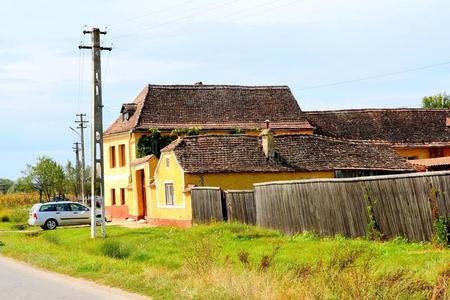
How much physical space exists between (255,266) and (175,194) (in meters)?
21.2

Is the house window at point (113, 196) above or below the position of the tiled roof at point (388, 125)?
below

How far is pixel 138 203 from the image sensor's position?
147 ft

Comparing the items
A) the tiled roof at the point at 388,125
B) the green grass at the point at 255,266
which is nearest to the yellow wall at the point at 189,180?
the green grass at the point at 255,266

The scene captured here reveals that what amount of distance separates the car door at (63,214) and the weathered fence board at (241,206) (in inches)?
564

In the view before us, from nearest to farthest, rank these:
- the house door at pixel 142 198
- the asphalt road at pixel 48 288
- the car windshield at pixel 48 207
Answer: the asphalt road at pixel 48 288 < the car windshield at pixel 48 207 < the house door at pixel 142 198

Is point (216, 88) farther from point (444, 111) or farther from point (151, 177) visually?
point (444, 111)

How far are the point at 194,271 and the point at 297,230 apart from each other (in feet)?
41.9

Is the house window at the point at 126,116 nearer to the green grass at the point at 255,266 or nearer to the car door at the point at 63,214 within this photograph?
the car door at the point at 63,214

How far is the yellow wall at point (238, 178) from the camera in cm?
3475

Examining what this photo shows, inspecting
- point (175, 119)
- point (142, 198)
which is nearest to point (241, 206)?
point (142, 198)

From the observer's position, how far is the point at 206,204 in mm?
32156

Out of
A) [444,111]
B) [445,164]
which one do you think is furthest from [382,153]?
[444,111]

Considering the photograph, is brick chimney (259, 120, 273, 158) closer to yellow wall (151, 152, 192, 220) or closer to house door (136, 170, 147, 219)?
yellow wall (151, 152, 192, 220)

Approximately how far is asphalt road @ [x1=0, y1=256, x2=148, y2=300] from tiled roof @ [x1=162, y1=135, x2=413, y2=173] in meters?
17.2
